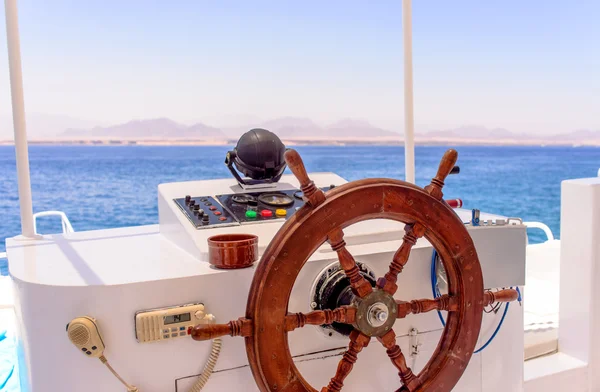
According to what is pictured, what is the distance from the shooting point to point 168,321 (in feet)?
3.99

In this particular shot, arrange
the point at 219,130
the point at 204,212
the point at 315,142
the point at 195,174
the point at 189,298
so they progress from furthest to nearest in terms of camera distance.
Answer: the point at 315,142 → the point at 219,130 → the point at 195,174 → the point at 204,212 → the point at 189,298

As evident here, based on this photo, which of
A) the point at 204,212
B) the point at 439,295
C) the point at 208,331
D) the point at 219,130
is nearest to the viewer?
the point at 208,331

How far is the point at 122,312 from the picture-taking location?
1.19 metres

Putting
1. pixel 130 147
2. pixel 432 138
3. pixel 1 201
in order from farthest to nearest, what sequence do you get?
pixel 130 147, pixel 432 138, pixel 1 201

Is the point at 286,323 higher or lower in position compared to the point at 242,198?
lower

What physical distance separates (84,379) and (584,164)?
33819 millimetres

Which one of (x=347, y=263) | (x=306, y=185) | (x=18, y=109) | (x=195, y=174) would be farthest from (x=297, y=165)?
(x=195, y=174)

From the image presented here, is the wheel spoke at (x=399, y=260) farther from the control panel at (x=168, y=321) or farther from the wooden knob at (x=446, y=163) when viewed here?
the control panel at (x=168, y=321)

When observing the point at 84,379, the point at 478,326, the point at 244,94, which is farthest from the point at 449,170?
the point at 244,94

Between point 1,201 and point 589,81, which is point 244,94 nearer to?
point 1,201

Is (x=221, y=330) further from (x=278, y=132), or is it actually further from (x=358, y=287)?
(x=278, y=132)

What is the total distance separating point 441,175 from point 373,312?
0.33 metres

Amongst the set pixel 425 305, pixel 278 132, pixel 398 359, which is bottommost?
pixel 398 359

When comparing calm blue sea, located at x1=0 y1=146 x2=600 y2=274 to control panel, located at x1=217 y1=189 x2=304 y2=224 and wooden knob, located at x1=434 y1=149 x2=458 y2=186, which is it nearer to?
control panel, located at x1=217 y1=189 x2=304 y2=224
